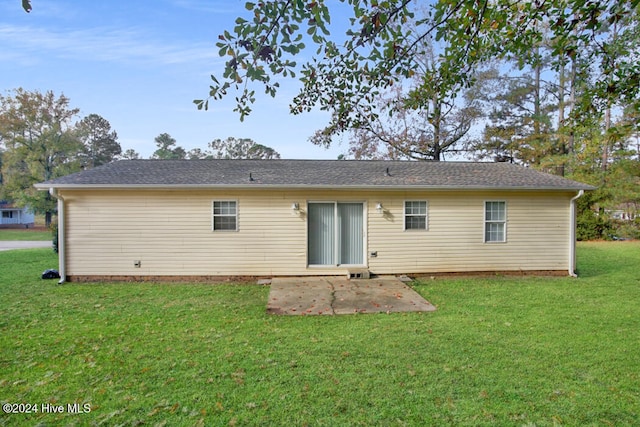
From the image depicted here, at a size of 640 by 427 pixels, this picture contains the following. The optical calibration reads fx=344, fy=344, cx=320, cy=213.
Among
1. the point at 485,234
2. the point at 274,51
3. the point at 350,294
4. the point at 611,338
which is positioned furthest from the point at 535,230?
the point at 274,51

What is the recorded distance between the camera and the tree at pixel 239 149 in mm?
51188

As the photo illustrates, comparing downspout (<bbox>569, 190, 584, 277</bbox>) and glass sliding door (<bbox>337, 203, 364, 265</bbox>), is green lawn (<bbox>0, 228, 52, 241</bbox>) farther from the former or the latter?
downspout (<bbox>569, 190, 584, 277</bbox>)

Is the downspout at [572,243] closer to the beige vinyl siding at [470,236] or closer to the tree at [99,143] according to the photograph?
the beige vinyl siding at [470,236]

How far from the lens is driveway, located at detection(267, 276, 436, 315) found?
601 centimetres

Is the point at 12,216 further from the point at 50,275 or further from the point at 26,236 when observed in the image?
the point at 50,275

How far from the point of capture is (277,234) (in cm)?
858

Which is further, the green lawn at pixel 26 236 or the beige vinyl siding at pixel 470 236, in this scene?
the green lawn at pixel 26 236

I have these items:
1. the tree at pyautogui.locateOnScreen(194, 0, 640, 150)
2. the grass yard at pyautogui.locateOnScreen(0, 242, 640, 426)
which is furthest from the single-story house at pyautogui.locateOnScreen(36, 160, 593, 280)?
the tree at pyautogui.locateOnScreen(194, 0, 640, 150)

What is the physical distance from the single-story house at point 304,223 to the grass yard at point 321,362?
1.79 meters

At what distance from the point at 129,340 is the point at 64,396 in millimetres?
1390

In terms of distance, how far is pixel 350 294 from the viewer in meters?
7.04

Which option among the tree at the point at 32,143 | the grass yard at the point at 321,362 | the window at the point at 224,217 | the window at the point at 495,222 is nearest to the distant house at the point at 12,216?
the tree at the point at 32,143

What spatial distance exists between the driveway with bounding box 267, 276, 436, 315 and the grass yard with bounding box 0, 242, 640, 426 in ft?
1.13

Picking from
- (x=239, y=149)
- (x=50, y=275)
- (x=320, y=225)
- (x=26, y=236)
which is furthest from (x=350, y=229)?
(x=239, y=149)
